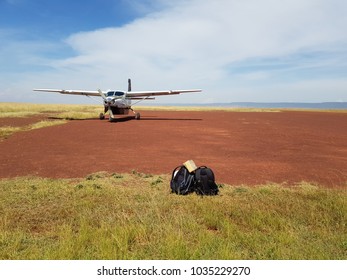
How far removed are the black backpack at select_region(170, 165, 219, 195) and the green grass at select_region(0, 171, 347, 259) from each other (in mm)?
277

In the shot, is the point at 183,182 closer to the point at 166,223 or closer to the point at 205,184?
A: the point at 205,184

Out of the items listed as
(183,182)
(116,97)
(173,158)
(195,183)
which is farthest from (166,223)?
(116,97)

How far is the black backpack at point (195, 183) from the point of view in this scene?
22.1ft

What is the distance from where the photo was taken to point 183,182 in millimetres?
6820

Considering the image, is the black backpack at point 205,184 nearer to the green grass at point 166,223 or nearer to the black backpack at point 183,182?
the black backpack at point 183,182

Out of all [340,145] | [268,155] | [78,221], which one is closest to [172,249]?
[78,221]

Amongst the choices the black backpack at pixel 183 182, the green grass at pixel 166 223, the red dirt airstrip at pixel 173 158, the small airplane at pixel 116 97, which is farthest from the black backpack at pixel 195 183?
the small airplane at pixel 116 97

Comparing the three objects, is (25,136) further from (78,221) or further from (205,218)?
(205,218)

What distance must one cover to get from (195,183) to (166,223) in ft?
7.74

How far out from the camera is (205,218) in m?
4.91

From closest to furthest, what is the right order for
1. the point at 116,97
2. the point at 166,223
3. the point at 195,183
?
the point at 166,223 → the point at 195,183 → the point at 116,97

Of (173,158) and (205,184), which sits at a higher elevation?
(205,184)

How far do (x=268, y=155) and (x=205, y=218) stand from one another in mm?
9072

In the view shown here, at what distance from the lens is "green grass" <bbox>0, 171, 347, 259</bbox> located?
364 cm
